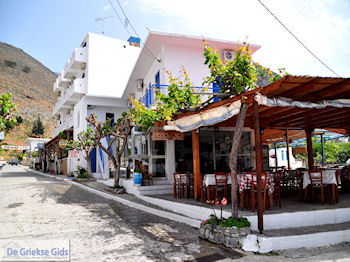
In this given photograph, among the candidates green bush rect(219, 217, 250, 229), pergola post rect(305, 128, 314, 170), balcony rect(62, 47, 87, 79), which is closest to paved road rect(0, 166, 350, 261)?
green bush rect(219, 217, 250, 229)

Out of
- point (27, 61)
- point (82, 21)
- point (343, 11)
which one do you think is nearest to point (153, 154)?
point (82, 21)

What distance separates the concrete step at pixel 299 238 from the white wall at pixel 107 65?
19261 mm

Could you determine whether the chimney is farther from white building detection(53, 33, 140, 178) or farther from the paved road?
the paved road

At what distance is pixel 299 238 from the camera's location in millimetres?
5277

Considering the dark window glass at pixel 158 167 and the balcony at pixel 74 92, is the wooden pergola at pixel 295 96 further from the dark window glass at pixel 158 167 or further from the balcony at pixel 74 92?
the balcony at pixel 74 92

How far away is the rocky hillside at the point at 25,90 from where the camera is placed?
76.1m

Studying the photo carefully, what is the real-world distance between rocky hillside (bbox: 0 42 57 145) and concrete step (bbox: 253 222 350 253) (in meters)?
75.3

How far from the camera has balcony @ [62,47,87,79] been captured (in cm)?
2392

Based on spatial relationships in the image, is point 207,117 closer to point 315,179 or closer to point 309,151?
point 315,179

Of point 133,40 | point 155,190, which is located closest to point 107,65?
point 133,40

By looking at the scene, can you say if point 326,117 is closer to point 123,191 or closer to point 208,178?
point 208,178

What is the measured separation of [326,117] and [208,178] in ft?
15.0

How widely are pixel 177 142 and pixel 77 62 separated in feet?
53.6

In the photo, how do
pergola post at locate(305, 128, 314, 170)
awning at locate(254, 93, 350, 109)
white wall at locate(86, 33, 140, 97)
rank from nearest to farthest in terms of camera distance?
awning at locate(254, 93, 350, 109)
pergola post at locate(305, 128, 314, 170)
white wall at locate(86, 33, 140, 97)
